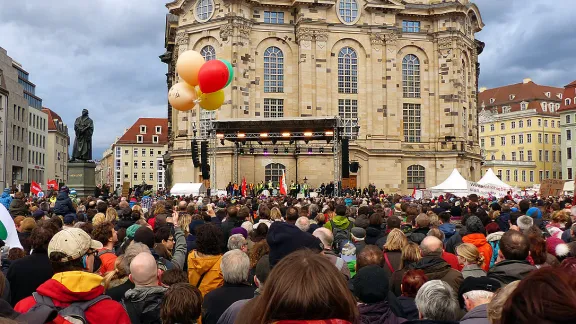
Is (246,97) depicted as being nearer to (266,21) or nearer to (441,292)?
(266,21)

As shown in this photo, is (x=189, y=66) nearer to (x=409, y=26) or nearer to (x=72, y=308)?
(x=72, y=308)

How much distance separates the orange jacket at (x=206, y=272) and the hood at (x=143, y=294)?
149 cm

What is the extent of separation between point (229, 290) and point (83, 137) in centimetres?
2198

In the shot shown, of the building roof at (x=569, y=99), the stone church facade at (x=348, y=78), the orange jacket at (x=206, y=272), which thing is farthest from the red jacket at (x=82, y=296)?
the building roof at (x=569, y=99)

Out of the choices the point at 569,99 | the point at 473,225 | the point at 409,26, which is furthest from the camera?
the point at 569,99

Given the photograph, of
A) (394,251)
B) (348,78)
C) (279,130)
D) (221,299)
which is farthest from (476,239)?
(348,78)

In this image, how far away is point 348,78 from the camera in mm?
50312

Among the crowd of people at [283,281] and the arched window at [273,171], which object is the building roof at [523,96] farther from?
the crowd of people at [283,281]

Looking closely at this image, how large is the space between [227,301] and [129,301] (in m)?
0.91

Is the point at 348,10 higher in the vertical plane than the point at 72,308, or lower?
higher

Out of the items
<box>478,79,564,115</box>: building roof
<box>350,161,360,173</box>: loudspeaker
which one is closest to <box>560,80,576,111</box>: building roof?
<box>478,79,564,115</box>: building roof

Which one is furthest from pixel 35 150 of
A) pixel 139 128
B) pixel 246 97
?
pixel 246 97

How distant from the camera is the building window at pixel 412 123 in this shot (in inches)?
2062

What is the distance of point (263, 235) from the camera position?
29.5ft
